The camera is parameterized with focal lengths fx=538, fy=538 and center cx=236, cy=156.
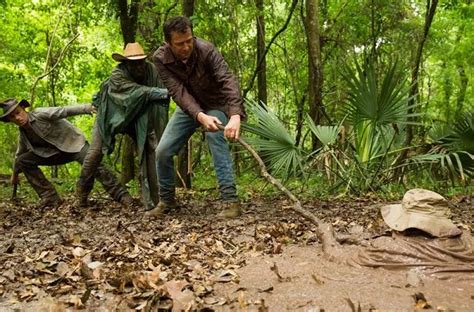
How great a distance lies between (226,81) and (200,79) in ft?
0.92

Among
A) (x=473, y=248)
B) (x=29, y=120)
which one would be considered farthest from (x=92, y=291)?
(x=29, y=120)

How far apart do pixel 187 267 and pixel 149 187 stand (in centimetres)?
260

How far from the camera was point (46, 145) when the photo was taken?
22.9 feet

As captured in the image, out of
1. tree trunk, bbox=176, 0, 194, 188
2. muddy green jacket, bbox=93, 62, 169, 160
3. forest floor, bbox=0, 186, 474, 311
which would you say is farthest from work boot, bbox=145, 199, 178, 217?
tree trunk, bbox=176, 0, 194, 188

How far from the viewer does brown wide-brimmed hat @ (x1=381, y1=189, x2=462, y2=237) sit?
10.5 ft

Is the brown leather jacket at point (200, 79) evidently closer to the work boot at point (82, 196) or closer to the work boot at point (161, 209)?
the work boot at point (161, 209)

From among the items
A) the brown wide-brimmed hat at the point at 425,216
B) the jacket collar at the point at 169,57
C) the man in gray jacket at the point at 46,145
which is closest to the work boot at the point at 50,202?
the man in gray jacket at the point at 46,145

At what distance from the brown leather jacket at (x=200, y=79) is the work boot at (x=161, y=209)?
107cm

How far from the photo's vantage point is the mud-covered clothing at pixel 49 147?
6793 millimetres

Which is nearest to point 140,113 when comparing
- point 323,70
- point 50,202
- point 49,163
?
point 49,163

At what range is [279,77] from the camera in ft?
55.1

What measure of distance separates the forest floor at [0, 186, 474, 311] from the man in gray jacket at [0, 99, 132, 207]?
5.47ft

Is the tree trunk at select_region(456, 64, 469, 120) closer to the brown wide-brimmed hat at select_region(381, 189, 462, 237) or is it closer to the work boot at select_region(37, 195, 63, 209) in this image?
the work boot at select_region(37, 195, 63, 209)

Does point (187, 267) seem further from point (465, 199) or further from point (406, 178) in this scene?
point (406, 178)
